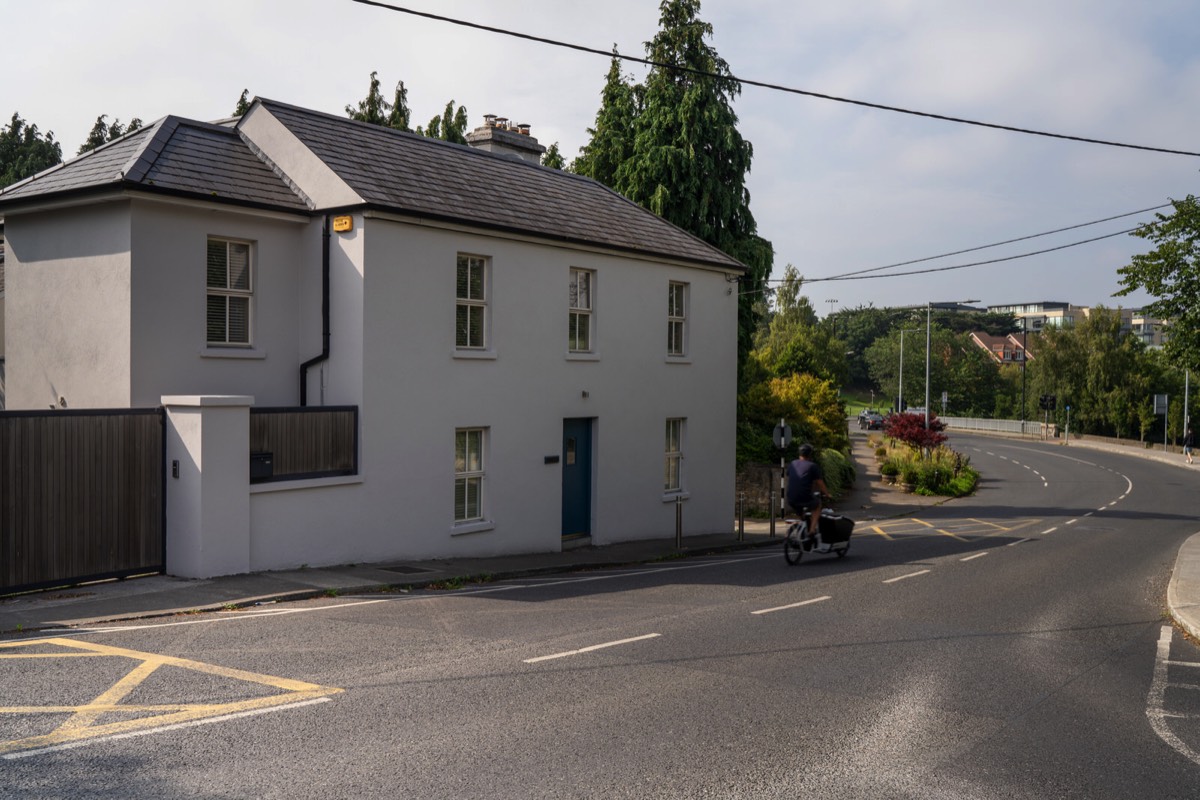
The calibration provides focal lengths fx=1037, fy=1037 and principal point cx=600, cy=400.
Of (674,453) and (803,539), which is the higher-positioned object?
(674,453)

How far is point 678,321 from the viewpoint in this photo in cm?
2361

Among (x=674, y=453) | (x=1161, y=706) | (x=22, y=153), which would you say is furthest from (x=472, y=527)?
(x=22, y=153)

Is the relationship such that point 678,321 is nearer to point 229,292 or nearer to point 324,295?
point 324,295

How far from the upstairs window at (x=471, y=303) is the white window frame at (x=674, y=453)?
652cm

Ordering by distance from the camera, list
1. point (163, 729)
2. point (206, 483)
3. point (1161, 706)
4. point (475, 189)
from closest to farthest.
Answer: point (163, 729) → point (1161, 706) → point (206, 483) → point (475, 189)

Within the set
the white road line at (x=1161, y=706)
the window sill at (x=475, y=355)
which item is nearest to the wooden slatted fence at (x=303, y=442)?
the window sill at (x=475, y=355)

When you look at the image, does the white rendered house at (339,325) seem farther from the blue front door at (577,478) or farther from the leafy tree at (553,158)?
the leafy tree at (553,158)

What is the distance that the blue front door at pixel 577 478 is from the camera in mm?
20547

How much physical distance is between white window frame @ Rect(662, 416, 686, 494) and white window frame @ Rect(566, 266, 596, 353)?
3520mm

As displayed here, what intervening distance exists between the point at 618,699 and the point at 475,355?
34.7ft

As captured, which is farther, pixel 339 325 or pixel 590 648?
pixel 339 325

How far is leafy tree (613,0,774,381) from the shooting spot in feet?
107

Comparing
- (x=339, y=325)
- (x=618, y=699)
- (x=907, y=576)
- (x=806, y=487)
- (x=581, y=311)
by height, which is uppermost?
(x=581, y=311)

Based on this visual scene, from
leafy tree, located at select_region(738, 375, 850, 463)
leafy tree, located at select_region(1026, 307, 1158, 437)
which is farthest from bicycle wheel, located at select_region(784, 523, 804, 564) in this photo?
leafy tree, located at select_region(1026, 307, 1158, 437)
